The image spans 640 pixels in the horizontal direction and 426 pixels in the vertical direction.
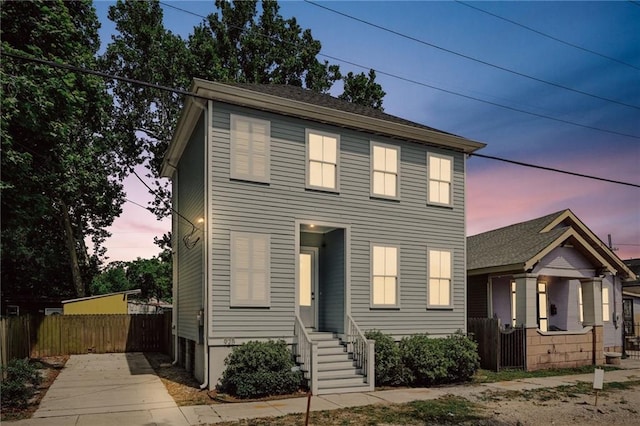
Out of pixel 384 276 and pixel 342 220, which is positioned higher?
pixel 342 220

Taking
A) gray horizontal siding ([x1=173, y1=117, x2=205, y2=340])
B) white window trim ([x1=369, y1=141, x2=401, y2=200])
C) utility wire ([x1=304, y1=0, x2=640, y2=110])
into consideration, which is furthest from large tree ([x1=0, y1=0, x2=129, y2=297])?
white window trim ([x1=369, y1=141, x2=401, y2=200])

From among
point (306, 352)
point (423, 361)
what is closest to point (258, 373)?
point (306, 352)

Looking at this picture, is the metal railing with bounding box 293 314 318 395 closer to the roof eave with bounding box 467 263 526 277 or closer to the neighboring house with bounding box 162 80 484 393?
the neighboring house with bounding box 162 80 484 393

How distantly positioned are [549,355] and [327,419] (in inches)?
408

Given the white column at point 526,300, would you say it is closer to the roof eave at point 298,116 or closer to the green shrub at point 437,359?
the green shrub at point 437,359

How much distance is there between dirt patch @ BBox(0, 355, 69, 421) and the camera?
934 centimetres

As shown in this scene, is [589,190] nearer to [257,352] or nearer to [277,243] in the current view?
[277,243]

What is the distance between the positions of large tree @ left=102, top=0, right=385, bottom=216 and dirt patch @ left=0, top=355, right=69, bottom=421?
13115mm

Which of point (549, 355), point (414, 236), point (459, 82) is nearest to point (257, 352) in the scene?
point (414, 236)

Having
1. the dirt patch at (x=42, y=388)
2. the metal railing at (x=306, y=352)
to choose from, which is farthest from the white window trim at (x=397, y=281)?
the dirt patch at (x=42, y=388)

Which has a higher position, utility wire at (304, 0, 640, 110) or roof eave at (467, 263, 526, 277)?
utility wire at (304, 0, 640, 110)

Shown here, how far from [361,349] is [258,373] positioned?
2944mm

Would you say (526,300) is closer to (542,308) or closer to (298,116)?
(542,308)

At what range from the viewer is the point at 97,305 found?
2450 centimetres
